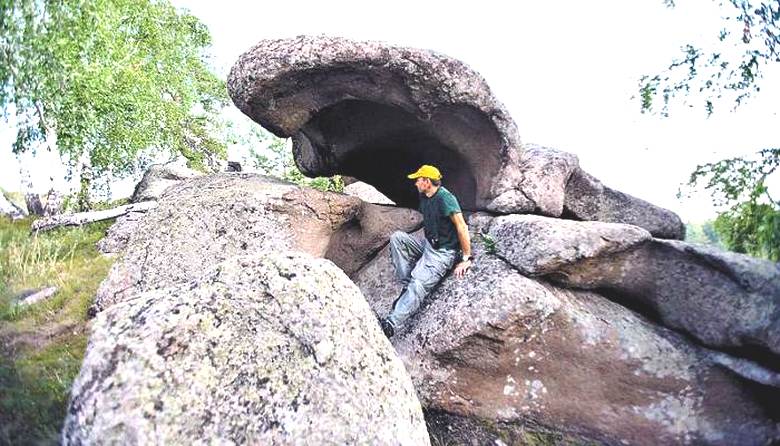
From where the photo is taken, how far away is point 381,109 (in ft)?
32.0

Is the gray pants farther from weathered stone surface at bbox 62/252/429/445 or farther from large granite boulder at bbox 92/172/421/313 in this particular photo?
weathered stone surface at bbox 62/252/429/445

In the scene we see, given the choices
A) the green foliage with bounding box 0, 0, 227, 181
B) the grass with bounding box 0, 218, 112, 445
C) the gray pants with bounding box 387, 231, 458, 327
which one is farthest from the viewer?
the green foliage with bounding box 0, 0, 227, 181

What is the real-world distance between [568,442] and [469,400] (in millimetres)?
1312

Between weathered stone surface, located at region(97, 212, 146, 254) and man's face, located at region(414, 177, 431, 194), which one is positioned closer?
man's face, located at region(414, 177, 431, 194)

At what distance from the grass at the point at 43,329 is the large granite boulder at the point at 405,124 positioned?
177 inches

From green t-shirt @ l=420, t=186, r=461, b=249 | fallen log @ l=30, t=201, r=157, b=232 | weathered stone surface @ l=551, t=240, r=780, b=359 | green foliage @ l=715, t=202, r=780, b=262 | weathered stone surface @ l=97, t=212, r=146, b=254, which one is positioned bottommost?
fallen log @ l=30, t=201, r=157, b=232

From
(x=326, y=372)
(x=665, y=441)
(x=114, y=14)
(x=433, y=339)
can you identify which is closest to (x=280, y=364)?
(x=326, y=372)

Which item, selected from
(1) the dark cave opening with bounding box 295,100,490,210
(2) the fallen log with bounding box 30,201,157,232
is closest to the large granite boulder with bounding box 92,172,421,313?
(1) the dark cave opening with bounding box 295,100,490,210

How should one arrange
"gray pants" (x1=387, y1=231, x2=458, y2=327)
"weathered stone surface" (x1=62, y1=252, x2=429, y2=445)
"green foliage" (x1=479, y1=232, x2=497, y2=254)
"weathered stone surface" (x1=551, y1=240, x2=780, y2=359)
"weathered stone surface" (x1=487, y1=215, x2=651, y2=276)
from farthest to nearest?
"green foliage" (x1=479, y1=232, x2=497, y2=254) → "gray pants" (x1=387, y1=231, x2=458, y2=327) → "weathered stone surface" (x1=487, y1=215, x2=651, y2=276) → "weathered stone surface" (x1=551, y1=240, x2=780, y2=359) → "weathered stone surface" (x1=62, y1=252, x2=429, y2=445)

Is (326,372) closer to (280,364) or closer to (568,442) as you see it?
(280,364)

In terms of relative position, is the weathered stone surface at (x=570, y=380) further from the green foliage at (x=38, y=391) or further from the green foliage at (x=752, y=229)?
the green foliage at (x=38, y=391)

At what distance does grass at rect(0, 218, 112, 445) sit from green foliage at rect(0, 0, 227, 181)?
6.07 metres

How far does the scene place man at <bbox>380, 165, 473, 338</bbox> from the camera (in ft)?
26.2

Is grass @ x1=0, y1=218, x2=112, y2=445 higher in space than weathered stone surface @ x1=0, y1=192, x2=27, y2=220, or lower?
higher
